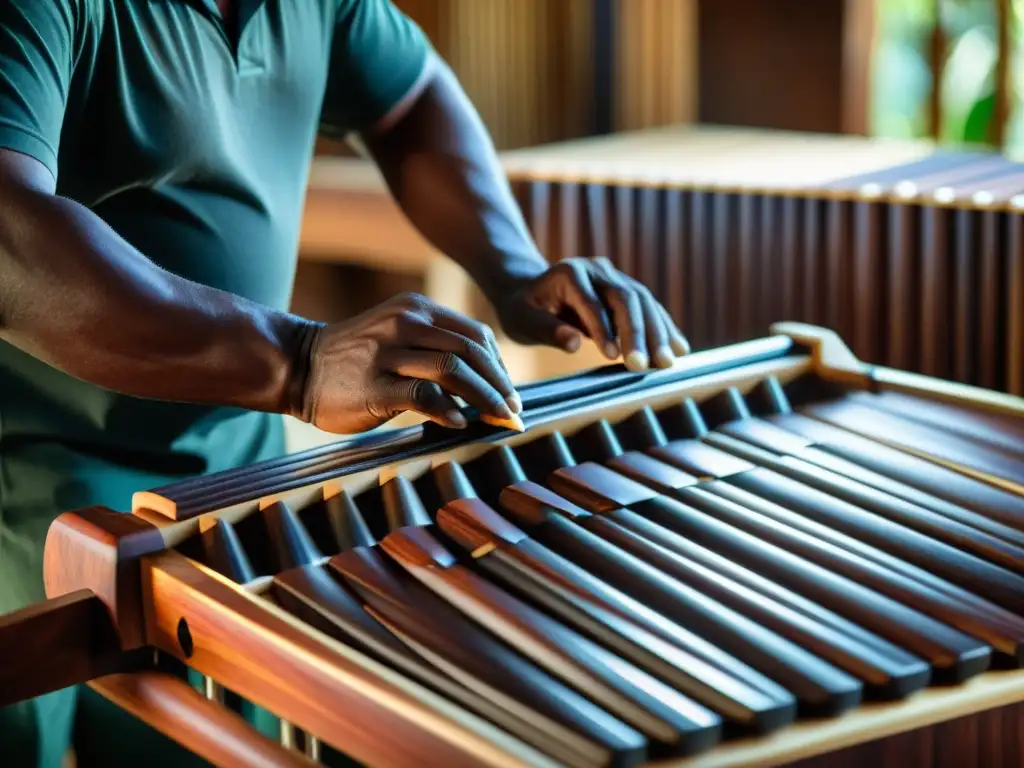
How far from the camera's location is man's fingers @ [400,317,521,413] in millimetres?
1127

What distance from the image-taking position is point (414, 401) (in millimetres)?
1130

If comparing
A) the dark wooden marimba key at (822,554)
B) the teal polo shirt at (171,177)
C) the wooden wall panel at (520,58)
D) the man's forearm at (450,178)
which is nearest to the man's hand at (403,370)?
the dark wooden marimba key at (822,554)

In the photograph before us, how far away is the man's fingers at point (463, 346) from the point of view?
1.13 m

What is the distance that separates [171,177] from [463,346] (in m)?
0.41

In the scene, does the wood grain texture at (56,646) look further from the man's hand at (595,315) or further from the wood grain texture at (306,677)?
the man's hand at (595,315)

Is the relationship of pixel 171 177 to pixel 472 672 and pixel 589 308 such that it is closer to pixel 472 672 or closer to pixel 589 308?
pixel 589 308

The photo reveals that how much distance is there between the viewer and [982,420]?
132 centimetres

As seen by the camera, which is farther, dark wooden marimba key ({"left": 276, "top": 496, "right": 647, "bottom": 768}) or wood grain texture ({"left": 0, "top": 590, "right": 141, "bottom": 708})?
wood grain texture ({"left": 0, "top": 590, "right": 141, "bottom": 708})

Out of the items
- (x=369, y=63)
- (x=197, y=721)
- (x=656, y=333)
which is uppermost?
(x=369, y=63)

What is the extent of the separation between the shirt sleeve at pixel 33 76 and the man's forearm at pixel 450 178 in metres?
0.54

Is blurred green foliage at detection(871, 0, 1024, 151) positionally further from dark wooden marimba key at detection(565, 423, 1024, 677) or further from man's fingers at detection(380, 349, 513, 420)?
man's fingers at detection(380, 349, 513, 420)

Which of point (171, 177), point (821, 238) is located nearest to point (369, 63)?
point (171, 177)

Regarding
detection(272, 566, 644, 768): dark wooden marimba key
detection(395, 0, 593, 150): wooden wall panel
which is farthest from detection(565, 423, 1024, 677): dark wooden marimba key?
detection(395, 0, 593, 150): wooden wall panel

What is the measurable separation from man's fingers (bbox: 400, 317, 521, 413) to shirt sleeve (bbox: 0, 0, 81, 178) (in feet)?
1.04
